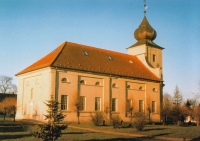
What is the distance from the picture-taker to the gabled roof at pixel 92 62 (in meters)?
34.4

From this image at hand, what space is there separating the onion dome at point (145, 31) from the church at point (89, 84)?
5.90 ft

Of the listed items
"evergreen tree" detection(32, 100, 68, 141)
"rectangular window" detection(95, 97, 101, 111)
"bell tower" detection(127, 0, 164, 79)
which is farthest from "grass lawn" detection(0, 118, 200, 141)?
"bell tower" detection(127, 0, 164, 79)

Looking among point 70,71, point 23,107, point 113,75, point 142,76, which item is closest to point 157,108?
point 142,76

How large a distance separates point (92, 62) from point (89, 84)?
12.1ft

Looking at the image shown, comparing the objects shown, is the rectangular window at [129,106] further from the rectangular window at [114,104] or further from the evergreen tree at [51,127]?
the evergreen tree at [51,127]

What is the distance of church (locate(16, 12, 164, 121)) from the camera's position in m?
33.3

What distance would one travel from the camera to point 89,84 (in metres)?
35.9

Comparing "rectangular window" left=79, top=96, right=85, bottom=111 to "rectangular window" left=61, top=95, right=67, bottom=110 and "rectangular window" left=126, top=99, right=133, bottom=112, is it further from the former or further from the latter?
"rectangular window" left=126, top=99, right=133, bottom=112

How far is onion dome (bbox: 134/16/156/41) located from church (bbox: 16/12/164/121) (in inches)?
70.8

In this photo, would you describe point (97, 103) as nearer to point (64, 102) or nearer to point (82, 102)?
point (82, 102)

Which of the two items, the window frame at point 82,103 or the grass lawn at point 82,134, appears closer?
the grass lawn at point 82,134

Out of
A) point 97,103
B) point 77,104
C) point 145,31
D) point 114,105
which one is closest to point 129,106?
point 114,105

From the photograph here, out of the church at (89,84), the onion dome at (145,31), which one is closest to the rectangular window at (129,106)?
the church at (89,84)

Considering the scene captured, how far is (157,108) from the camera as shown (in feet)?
147
